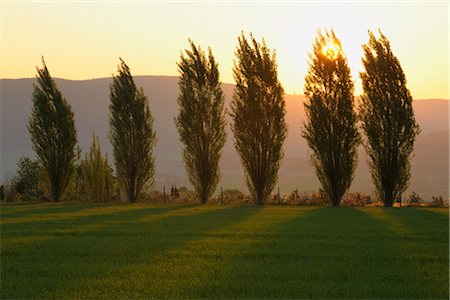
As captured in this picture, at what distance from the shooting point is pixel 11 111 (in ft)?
414

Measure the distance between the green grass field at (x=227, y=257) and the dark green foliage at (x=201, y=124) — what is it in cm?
1074

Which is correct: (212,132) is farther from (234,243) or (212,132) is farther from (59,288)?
(59,288)

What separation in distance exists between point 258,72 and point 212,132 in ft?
13.2

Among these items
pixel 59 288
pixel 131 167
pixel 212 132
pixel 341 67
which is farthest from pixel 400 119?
pixel 59 288

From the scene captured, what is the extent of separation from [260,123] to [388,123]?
6.37 m

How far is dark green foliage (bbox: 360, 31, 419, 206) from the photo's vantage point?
29094 mm

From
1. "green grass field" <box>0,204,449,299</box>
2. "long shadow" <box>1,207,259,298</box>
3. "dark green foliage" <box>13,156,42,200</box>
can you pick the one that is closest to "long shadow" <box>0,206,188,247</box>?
"green grass field" <box>0,204,449,299</box>

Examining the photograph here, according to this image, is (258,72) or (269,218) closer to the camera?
(269,218)

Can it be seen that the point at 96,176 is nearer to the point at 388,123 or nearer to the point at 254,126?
the point at 254,126

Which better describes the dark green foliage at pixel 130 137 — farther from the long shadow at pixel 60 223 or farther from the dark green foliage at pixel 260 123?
the long shadow at pixel 60 223

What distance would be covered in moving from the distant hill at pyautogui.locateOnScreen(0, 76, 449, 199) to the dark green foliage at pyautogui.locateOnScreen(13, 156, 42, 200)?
48.0m

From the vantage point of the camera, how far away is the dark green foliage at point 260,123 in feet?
101

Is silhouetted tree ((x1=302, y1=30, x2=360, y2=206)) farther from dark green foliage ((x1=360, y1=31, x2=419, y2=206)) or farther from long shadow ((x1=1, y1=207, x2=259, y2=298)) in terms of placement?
long shadow ((x1=1, y1=207, x2=259, y2=298))

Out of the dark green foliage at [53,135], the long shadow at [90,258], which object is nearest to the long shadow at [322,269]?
the long shadow at [90,258]
